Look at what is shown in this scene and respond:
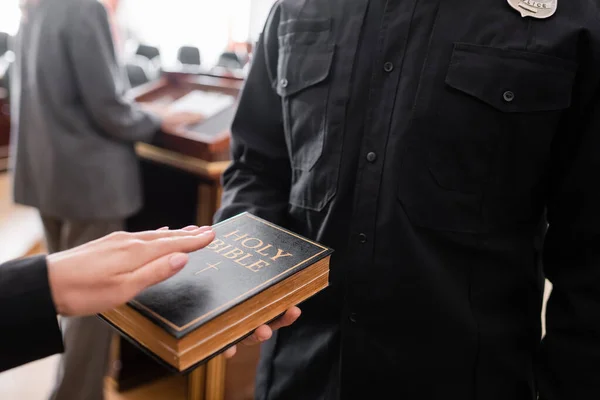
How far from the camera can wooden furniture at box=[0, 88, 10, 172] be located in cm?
416

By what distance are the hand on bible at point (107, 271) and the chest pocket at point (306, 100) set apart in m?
0.33

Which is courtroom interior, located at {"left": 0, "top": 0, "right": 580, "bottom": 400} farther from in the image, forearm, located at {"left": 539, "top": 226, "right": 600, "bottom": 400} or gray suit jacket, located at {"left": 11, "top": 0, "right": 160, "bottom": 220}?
gray suit jacket, located at {"left": 11, "top": 0, "right": 160, "bottom": 220}

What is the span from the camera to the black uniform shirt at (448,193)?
2.15 feet

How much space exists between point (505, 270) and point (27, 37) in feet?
4.93

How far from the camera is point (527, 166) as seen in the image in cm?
68

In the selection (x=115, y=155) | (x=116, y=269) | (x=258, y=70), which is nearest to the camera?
(x=116, y=269)

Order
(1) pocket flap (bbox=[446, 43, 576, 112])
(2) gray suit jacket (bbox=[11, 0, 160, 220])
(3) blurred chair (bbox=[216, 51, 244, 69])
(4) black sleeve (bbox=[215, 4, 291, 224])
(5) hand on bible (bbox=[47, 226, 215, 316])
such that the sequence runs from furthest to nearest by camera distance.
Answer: (3) blurred chair (bbox=[216, 51, 244, 69]), (2) gray suit jacket (bbox=[11, 0, 160, 220]), (4) black sleeve (bbox=[215, 4, 291, 224]), (1) pocket flap (bbox=[446, 43, 576, 112]), (5) hand on bible (bbox=[47, 226, 215, 316])

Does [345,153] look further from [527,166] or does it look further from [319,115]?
[527,166]

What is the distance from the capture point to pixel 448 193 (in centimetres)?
70

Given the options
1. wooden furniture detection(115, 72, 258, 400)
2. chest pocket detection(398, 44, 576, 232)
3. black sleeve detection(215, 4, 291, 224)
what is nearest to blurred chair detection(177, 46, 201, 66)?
wooden furniture detection(115, 72, 258, 400)

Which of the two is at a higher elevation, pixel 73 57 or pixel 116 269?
pixel 73 57

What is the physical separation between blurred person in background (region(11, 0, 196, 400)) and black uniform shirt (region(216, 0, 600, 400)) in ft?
2.71

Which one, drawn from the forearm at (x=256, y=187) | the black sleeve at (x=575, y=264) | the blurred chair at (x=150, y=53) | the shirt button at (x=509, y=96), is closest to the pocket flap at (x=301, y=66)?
the forearm at (x=256, y=187)

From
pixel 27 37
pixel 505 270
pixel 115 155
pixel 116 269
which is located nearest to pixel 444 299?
pixel 505 270
